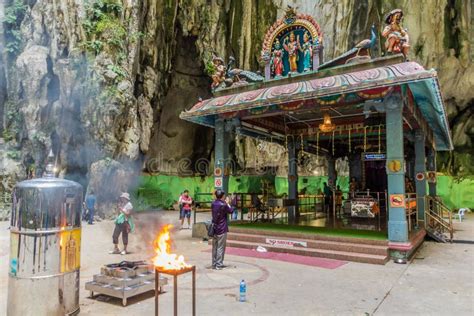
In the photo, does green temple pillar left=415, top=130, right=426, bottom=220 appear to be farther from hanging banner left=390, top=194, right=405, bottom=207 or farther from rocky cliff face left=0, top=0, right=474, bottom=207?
rocky cliff face left=0, top=0, right=474, bottom=207

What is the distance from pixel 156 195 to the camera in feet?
85.4

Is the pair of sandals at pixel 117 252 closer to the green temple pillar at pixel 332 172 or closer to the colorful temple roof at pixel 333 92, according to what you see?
the colorful temple roof at pixel 333 92

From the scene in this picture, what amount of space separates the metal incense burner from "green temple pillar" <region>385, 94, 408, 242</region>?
7033mm

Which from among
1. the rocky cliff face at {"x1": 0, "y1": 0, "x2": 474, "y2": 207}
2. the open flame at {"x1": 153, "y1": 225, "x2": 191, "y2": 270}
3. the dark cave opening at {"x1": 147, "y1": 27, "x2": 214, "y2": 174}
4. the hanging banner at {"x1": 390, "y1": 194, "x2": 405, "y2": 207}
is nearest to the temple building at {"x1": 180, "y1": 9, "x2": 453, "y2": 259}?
the hanging banner at {"x1": 390, "y1": 194, "x2": 405, "y2": 207}

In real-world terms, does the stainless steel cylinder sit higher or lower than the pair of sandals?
higher

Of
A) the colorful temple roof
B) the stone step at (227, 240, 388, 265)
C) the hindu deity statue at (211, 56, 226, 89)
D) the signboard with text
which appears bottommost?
the stone step at (227, 240, 388, 265)

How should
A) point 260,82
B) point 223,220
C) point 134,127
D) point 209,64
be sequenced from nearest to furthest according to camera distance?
1. point 223,220
2. point 260,82
3. point 134,127
4. point 209,64

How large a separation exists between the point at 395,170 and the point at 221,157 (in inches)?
210

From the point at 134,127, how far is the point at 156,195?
718cm

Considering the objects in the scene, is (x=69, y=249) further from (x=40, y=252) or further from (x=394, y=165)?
(x=394, y=165)

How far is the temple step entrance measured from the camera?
26.3 ft

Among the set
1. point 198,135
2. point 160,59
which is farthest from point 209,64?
point 198,135

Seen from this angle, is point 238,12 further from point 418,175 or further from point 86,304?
point 86,304

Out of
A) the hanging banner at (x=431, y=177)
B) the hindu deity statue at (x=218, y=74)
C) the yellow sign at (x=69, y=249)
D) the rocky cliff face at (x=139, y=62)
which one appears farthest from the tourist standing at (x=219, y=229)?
the rocky cliff face at (x=139, y=62)
